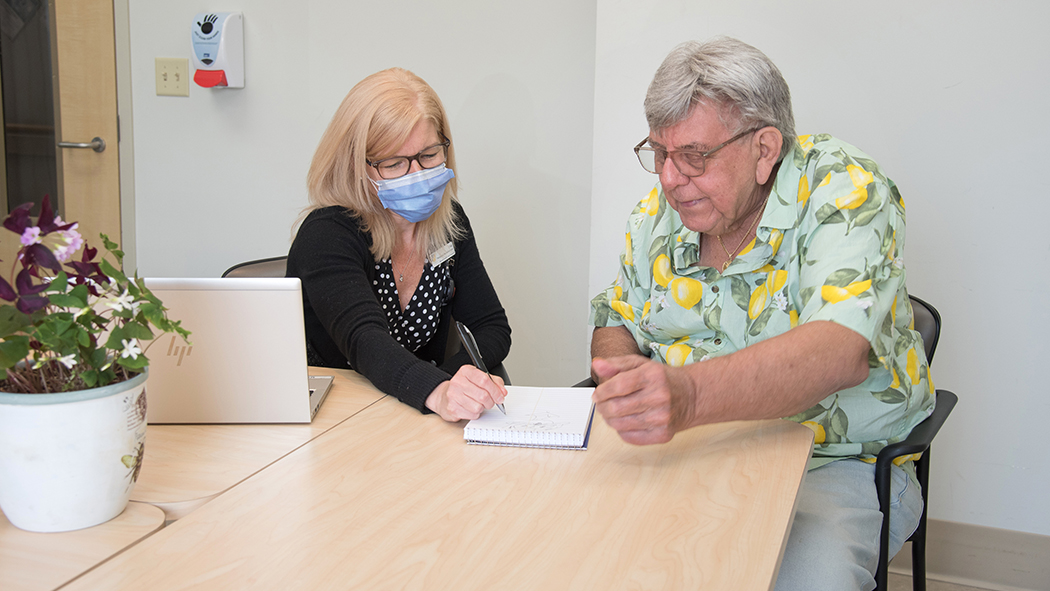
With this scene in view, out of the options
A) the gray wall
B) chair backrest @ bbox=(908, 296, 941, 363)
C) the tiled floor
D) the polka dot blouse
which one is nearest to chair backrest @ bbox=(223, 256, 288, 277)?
the polka dot blouse

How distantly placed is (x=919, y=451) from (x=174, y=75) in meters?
2.97

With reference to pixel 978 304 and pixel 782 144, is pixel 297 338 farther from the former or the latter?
pixel 978 304

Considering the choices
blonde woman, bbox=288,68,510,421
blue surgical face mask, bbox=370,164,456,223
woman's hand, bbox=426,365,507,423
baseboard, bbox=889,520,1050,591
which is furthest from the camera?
baseboard, bbox=889,520,1050,591

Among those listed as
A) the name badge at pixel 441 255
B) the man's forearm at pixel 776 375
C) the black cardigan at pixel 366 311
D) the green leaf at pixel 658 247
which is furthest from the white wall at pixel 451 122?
the man's forearm at pixel 776 375

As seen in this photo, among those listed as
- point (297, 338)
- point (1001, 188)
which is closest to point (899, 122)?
point (1001, 188)

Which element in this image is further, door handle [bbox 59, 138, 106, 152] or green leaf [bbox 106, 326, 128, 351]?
door handle [bbox 59, 138, 106, 152]

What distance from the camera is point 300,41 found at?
2893mm

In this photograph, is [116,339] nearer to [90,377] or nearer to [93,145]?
[90,377]

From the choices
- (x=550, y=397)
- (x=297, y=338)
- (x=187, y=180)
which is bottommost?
(x=550, y=397)

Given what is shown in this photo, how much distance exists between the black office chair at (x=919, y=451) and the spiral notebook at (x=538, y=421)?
233 millimetres

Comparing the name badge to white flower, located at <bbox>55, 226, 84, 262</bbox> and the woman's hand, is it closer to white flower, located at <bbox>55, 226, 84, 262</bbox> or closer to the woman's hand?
the woman's hand

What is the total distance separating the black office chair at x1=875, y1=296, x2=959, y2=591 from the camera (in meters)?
1.30

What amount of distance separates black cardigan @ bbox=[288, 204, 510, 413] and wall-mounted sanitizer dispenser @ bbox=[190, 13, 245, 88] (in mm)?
1464

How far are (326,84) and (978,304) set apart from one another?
232cm
